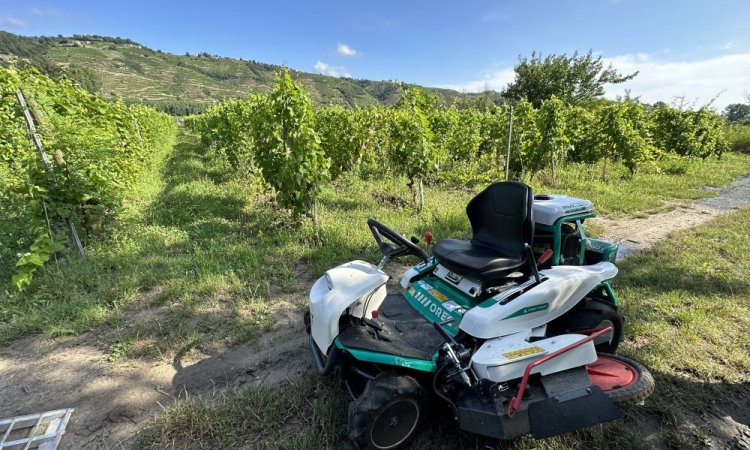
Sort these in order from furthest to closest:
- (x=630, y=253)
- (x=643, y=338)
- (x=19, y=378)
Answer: (x=630, y=253) < (x=643, y=338) < (x=19, y=378)

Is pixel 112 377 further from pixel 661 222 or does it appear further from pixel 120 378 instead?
pixel 661 222

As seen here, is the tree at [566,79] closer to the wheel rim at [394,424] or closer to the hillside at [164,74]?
the wheel rim at [394,424]

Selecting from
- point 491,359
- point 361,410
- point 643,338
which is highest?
point 491,359

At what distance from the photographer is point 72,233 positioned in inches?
193

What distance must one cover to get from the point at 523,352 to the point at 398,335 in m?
0.83

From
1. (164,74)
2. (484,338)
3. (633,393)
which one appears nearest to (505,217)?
(484,338)

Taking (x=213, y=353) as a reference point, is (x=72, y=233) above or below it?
above

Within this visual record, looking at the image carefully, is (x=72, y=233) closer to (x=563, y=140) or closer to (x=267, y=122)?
(x=267, y=122)

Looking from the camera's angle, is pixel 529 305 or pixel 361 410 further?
pixel 529 305

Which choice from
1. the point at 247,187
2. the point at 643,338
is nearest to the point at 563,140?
the point at 643,338

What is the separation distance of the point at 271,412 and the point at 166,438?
0.65m

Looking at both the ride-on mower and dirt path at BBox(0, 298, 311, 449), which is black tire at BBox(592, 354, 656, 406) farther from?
dirt path at BBox(0, 298, 311, 449)

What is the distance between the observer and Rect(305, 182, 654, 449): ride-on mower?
199 cm

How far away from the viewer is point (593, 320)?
2.73 m
